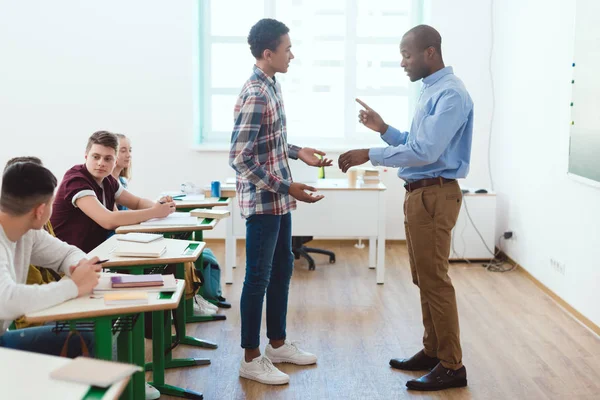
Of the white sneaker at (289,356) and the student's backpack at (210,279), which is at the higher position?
the student's backpack at (210,279)

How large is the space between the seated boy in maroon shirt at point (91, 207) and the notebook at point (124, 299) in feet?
4.17

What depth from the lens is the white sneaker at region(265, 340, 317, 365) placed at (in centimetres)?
377

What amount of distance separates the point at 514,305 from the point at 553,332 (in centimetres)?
59

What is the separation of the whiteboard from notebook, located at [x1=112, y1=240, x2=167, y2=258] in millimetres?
2578

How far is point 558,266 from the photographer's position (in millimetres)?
4965

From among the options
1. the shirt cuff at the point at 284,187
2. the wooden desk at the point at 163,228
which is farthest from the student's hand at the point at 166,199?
the shirt cuff at the point at 284,187

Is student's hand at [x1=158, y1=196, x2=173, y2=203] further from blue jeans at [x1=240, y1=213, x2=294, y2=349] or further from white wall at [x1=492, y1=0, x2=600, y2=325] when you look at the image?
white wall at [x1=492, y1=0, x2=600, y2=325]

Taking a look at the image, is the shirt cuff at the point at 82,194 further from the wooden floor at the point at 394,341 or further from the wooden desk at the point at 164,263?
the wooden floor at the point at 394,341

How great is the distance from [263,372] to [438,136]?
1.40 metres

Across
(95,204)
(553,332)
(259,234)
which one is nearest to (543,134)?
(553,332)

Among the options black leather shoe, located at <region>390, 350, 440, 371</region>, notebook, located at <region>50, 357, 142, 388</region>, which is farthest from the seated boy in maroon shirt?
notebook, located at <region>50, 357, 142, 388</region>

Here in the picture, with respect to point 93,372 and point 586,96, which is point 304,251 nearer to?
point 586,96

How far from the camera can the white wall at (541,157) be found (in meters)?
4.57

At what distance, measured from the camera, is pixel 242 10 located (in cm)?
694
